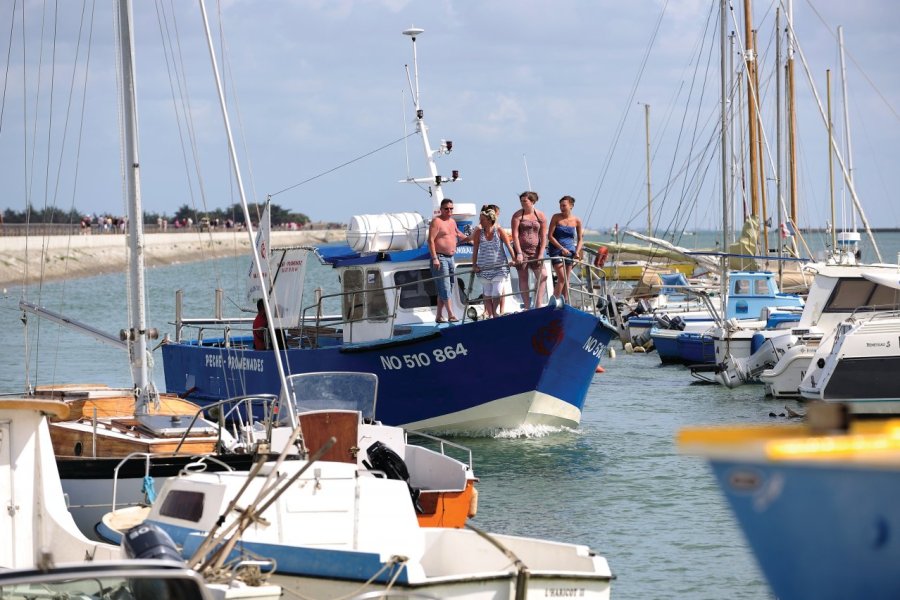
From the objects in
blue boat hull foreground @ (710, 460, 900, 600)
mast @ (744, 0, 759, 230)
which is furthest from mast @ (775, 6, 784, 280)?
blue boat hull foreground @ (710, 460, 900, 600)

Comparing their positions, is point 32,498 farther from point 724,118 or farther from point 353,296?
point 724,118

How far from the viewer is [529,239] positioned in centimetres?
1967

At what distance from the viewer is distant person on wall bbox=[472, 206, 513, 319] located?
64.4 feet

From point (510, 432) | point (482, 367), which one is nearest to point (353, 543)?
point (482, 367)

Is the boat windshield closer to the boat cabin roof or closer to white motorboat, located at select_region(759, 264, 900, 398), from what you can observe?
the boat cabin roof

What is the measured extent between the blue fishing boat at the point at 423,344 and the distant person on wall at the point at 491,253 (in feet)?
0.79

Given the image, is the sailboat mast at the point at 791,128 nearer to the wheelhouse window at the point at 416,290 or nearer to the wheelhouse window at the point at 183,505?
the wheelhouse window at the point at 416,290

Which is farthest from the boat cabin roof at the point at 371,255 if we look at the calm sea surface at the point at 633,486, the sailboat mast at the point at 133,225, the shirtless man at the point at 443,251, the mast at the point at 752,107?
the mast at the point at 752,107

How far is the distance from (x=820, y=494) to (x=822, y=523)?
19 cm

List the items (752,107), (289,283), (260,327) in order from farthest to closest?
(752,107) → (289,283) → (260,327)

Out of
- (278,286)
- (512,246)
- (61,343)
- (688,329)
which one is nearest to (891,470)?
(512,246)

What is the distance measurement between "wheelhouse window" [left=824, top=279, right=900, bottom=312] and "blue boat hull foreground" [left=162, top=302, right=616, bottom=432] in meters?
9.21

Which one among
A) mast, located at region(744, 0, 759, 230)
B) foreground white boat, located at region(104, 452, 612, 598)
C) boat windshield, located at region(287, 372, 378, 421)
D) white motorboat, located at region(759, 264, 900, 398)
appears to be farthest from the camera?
mast, located at region(744, 0, 759, 230)

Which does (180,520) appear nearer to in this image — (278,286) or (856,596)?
(856,596)
